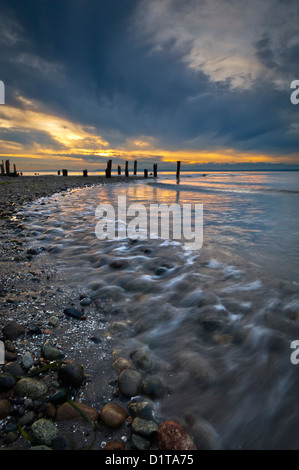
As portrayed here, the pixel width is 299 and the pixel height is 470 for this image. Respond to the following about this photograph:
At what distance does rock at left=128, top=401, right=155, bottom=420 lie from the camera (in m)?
1.38

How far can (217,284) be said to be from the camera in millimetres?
3221

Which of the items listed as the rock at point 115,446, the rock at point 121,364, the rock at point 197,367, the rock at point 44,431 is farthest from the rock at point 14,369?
the rock at point 197,367

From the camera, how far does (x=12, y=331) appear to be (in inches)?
77.7

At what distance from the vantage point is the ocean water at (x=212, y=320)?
4.80ft

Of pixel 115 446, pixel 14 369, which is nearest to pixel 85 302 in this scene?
pixel 14 369

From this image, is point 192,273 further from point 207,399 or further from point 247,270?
point 207,399

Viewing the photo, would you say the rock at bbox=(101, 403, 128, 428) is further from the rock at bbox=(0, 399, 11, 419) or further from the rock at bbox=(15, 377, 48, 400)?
the rock at bbox=(0, 399, 11, 419)

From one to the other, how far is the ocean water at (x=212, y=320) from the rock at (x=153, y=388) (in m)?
0.04

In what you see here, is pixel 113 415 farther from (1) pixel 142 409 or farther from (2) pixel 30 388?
(2) pixel 30 388

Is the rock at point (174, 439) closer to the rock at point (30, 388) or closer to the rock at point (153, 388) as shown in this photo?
the rock at point (153, 388)

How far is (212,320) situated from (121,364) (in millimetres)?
1087

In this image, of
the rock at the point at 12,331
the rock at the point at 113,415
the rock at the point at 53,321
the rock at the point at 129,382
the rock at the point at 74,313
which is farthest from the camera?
the rock at the point at 74,313

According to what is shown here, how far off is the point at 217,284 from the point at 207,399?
1.82m
